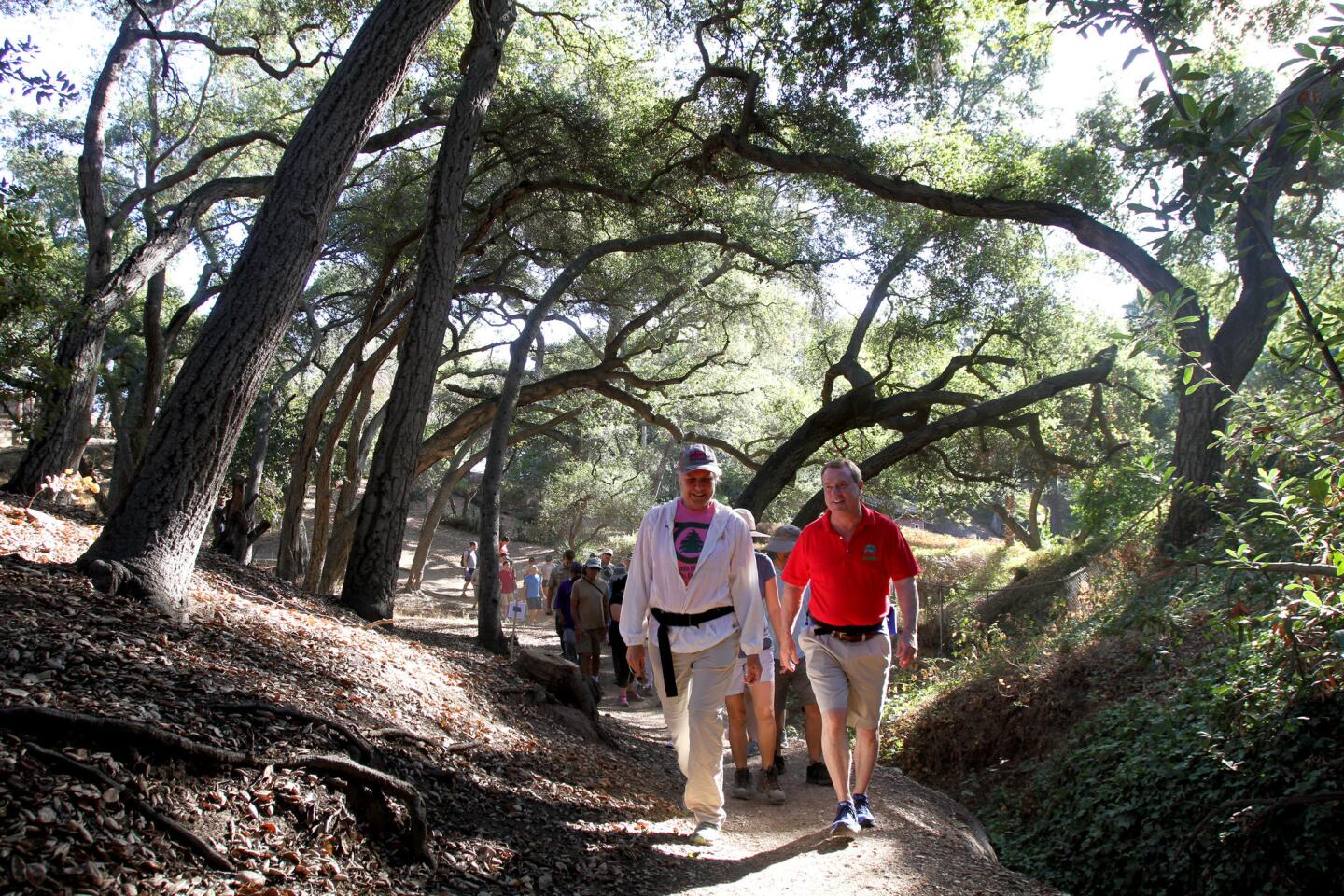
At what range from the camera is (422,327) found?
362 inches

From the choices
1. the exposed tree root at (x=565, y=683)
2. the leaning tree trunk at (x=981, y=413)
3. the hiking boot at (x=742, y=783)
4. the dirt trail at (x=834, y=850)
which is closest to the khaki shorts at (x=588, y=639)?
the leaning tree trunk at (x=981, y=413)

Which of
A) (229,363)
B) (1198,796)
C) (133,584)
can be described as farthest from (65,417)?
(1198,796)

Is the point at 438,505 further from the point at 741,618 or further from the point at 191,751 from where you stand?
the point at 191,751

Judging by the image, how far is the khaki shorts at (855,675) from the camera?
5.38m

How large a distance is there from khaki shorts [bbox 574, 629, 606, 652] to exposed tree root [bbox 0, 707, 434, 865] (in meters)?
9.32

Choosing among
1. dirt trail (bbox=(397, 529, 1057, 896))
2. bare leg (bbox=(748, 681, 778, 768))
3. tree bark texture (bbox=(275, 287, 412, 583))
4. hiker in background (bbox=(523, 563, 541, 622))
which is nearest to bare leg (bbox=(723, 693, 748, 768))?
bare leg (bbox=(748, 681, 778, 768))

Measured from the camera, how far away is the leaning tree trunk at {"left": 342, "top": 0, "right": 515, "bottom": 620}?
8914mm

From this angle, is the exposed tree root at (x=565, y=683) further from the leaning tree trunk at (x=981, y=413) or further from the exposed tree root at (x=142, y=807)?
the leaning tree trunk at (x=981, y=413)

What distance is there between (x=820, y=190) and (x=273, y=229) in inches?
455

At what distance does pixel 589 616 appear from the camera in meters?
13.1

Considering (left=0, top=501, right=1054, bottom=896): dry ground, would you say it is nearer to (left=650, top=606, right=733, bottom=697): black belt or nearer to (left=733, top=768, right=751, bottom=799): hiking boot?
(left=733, top=768, right=751, bottom=799): hiking boot

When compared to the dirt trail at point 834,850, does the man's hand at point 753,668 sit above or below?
above

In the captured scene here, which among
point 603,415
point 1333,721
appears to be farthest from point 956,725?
point 603,415

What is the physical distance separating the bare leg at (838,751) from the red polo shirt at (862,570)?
1.71 ft
